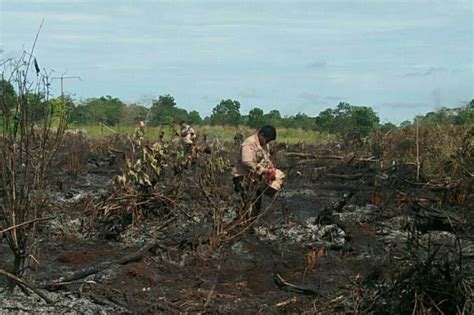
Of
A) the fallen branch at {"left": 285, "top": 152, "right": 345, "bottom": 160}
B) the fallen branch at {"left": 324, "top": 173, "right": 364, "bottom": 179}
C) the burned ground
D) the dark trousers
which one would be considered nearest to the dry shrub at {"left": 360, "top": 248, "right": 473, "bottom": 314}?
the burned ground

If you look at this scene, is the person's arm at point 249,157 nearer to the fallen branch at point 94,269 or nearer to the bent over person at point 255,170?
the bent over person at point 255,170

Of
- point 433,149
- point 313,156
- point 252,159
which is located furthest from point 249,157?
point 313,156

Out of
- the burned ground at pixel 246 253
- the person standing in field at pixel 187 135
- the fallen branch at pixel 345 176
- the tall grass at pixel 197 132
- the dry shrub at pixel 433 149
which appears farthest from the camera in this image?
the fallen branch at pixel 345 176

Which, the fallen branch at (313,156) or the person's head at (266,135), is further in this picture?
the fallen branch at (313,156)

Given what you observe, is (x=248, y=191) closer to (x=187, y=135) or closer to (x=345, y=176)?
(x=187, y=135)

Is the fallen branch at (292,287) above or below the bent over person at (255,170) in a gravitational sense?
below

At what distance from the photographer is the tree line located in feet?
27.3

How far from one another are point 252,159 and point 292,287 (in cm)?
286

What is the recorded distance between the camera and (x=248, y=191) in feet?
36.5

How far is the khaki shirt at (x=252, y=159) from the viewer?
11102 mm

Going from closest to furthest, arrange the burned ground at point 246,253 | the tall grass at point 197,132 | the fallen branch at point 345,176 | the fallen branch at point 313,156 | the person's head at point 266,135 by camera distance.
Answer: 1. the burned ground at point 246,253
2. the person's head at point 266,135
3. the tall grass at point 197,132
4. the fallen branch at point 345,176
5. the fallen branch at point 313,156

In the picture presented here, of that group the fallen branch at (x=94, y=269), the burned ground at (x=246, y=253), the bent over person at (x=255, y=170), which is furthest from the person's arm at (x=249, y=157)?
the fallen branch at (x=94, y=269)

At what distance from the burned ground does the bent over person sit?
1.41 ft

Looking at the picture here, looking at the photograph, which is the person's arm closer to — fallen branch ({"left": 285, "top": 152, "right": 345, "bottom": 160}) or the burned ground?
the burned ground
